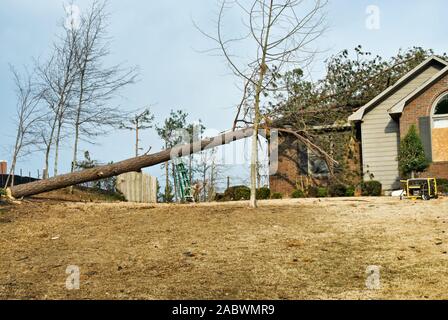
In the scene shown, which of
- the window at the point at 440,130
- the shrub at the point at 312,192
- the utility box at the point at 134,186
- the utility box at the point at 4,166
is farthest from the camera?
the utility box at the point at 4,166

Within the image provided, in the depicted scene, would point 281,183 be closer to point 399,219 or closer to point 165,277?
point 399,219

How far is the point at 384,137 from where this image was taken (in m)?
20.6

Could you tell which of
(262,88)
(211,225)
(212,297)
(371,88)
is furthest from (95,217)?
(371,88)

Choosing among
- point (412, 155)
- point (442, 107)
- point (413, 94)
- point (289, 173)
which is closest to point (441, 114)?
point (442, 107)

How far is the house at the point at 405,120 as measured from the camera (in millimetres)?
18734

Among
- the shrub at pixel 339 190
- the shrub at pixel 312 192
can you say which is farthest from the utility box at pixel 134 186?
the shrub at pixel 339 190

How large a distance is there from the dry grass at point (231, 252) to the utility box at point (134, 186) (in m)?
9.33

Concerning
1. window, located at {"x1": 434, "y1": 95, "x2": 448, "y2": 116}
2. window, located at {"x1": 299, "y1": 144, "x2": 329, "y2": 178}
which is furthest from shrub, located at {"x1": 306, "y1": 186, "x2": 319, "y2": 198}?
window, located at {"x1": 434, "y1": 95, "x2": 448, "y2": 116}

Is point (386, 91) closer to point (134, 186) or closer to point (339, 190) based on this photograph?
point (339, 190)

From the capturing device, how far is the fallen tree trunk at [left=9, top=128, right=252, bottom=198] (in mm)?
17000

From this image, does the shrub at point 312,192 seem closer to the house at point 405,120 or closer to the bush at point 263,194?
the bush at point 263,194

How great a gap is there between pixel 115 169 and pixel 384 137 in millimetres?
10785

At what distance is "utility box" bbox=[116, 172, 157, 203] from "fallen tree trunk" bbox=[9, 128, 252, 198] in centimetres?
490

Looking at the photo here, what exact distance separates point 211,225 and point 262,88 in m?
3.93
